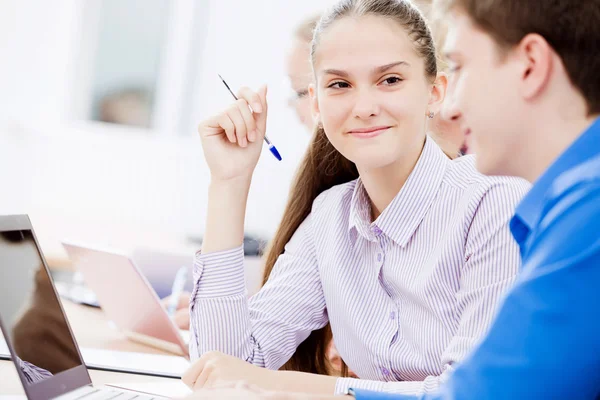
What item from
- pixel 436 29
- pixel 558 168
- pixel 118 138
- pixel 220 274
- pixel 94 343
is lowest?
pixel 94 343

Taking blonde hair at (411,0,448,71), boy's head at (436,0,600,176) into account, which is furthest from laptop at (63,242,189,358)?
boy's head at (436,0,600,176)

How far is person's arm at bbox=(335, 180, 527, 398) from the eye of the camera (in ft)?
3.75

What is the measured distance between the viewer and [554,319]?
65 centimetres

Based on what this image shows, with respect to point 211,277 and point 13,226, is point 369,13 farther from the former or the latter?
point 13,226

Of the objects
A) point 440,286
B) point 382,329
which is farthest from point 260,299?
point 440,286

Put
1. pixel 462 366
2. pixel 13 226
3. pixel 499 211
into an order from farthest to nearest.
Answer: pixel 499 211 → pixel 13 226 → pixel 462 366

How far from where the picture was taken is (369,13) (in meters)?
1.36

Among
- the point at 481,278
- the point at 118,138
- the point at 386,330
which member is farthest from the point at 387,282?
the point at 118,138

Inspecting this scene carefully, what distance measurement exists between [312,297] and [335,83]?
16.5 inches

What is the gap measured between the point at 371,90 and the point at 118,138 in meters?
3.64

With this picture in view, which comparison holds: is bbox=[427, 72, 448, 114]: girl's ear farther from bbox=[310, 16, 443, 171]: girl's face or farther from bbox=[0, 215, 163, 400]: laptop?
bbox=[0, 215, 163, 400]: laptop

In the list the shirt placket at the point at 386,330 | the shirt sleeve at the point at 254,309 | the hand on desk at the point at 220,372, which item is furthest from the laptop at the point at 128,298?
the shirt placket at the point at 386,330

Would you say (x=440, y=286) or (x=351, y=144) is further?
(x=351, y=144)

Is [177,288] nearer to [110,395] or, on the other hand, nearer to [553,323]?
[110,395]
